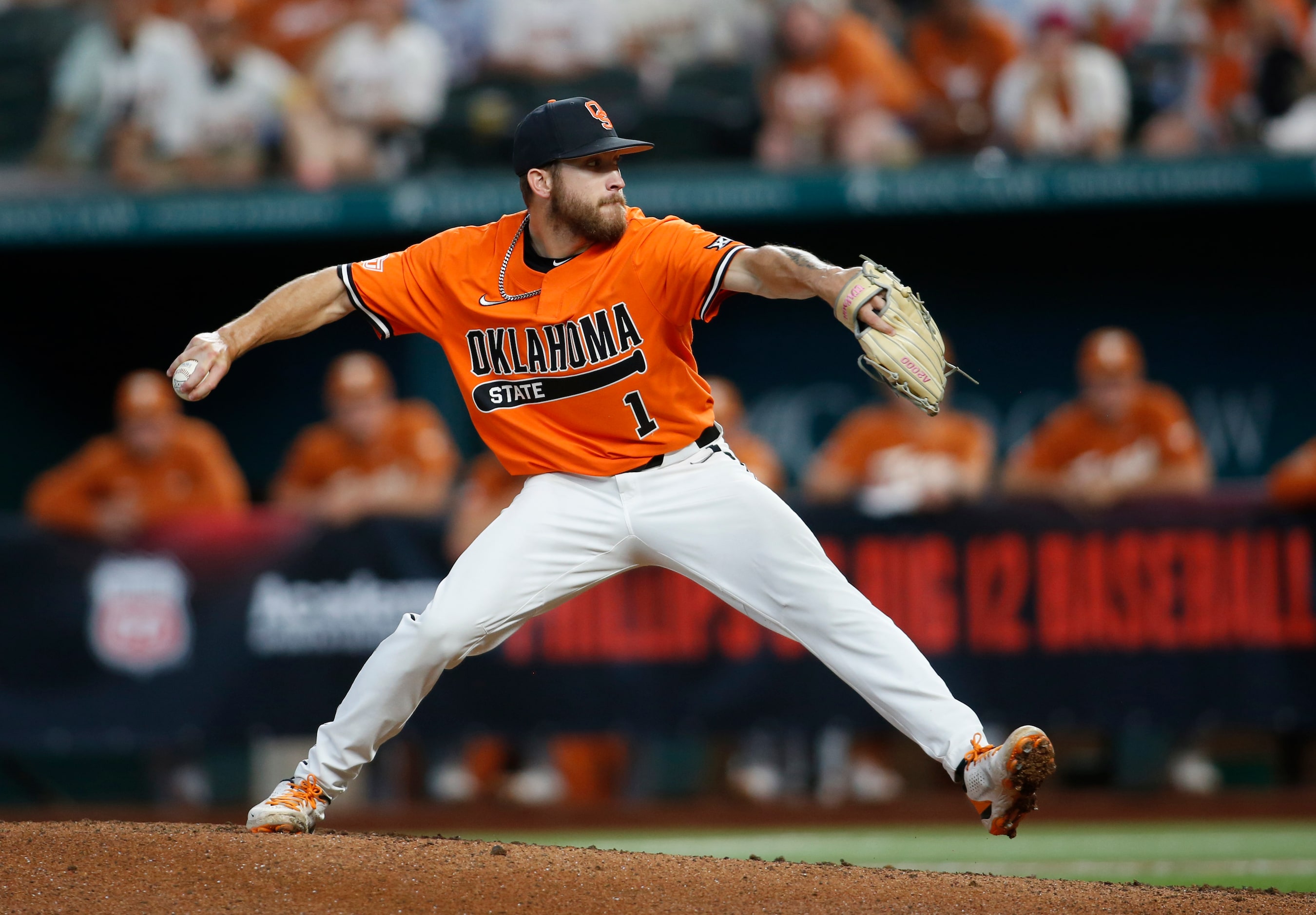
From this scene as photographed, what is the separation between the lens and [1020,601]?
780 centimetres

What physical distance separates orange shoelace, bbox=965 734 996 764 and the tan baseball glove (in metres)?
0.87

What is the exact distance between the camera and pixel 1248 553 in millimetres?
7680

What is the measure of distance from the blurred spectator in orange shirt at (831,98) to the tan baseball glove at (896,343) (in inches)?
207

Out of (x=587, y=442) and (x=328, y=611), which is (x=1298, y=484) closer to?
(x=587, y=442)

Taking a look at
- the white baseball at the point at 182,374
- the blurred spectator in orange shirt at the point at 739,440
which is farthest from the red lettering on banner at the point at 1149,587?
the white baseball at the point at 182,374

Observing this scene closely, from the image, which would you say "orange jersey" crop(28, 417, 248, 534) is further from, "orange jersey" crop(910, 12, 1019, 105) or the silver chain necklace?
"orange jersey" crop(910, 12, 1019, 105)

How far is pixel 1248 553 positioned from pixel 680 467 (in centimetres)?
424

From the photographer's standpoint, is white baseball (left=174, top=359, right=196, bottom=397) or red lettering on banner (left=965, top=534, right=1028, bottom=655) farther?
A: red lettering on banner (left=965, top=534, right=1028, bottom=655)

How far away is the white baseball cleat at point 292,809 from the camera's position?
14.8 ft

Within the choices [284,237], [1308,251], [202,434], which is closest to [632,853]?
[202,434]

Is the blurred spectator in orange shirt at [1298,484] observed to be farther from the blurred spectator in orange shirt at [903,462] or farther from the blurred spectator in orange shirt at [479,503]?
the blurred spectator in orange shirt at [479,503]

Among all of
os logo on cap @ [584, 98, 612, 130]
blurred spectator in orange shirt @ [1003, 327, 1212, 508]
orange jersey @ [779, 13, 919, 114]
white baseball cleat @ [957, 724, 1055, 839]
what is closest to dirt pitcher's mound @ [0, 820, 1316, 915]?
white baseball cleat @ [957, 724, 1055, 839]

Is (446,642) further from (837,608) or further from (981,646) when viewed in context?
(981,646)

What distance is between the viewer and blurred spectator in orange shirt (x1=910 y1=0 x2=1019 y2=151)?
931 cm
